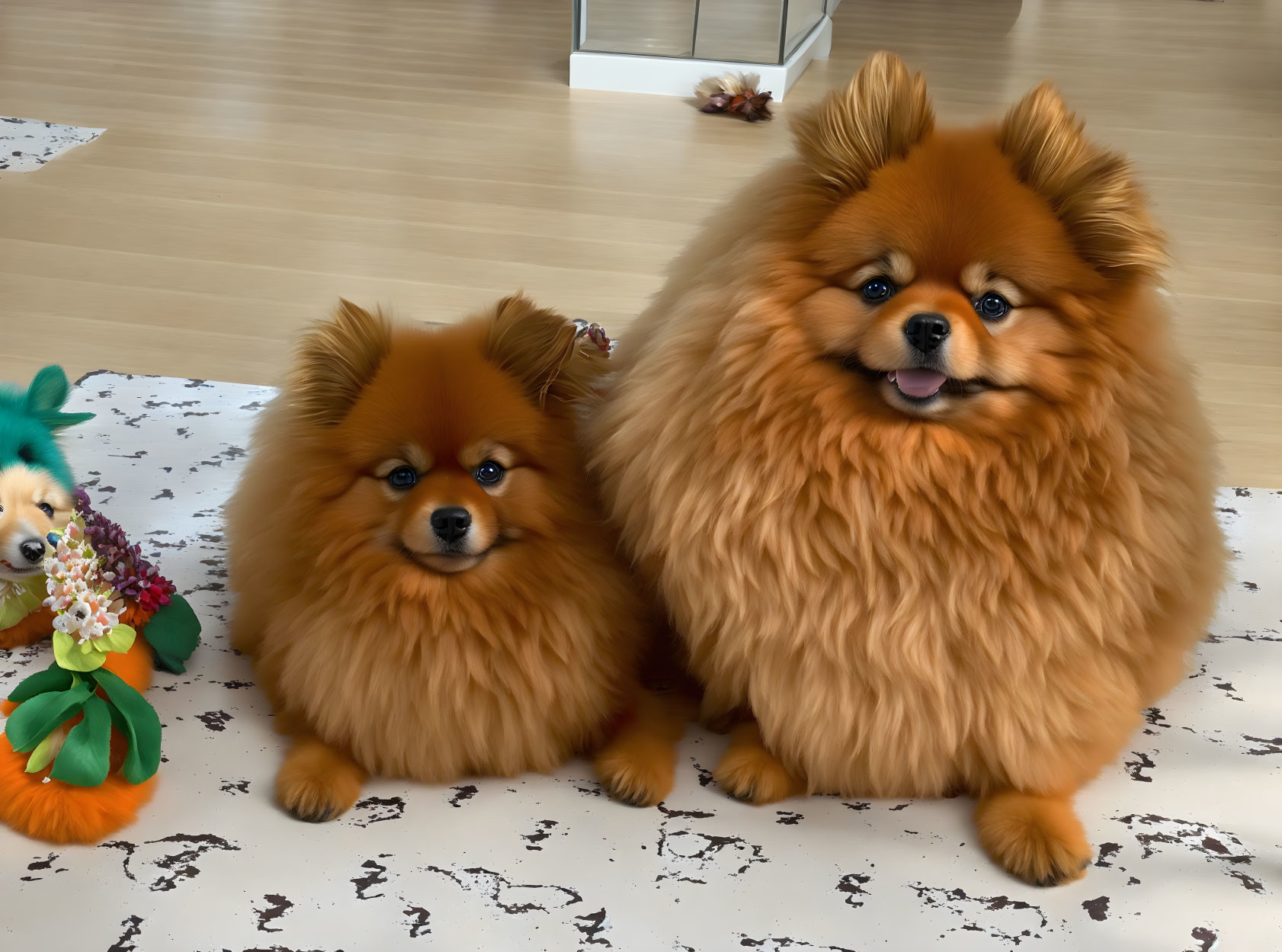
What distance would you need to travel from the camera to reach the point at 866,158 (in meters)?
1.33

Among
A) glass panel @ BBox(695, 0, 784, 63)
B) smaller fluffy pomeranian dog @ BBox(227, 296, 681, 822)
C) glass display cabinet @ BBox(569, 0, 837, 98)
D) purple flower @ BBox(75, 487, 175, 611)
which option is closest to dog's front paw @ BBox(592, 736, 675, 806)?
smaller fluffy pomeranian dog @ BBox(227, 296, 681, 822)

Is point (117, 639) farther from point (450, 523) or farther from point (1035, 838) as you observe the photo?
point (1035, 838)

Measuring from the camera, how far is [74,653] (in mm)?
1458

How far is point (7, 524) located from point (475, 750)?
0.71 meters

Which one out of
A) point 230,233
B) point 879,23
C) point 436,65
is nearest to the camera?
point 230,233

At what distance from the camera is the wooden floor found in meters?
3.07

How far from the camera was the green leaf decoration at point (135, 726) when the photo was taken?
1453 millimetres

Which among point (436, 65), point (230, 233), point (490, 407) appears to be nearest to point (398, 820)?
point (490, 407)

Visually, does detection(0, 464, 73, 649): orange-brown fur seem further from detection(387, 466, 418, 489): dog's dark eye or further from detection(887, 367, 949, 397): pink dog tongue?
detection(887, 367, 949, 397): pink dog tongue

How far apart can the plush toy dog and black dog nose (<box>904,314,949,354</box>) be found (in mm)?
979

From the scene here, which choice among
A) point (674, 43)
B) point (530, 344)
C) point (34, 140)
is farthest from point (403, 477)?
point (674, 43)

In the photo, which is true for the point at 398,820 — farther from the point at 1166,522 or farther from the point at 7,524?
the point at 1166,522

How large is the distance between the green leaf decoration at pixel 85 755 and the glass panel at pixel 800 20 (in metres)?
4.66

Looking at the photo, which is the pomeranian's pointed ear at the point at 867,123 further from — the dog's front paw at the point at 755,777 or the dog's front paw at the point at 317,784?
the dog's front paw at the point at 317,784
